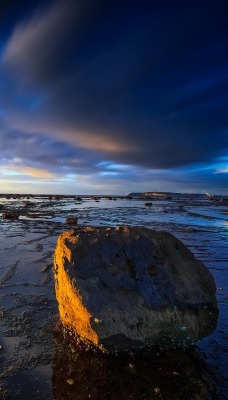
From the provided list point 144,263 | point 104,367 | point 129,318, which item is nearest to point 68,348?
point 104,367

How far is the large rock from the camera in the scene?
4.47 metres

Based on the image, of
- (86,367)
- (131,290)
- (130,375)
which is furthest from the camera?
(131,290)

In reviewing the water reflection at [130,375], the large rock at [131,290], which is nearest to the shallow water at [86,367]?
the water reflection at [130,375]

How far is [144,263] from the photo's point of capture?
5.09 meters

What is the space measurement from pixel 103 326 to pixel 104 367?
1.81 ft

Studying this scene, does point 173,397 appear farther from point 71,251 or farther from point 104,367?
point 71,251

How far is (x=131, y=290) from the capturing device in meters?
4.80

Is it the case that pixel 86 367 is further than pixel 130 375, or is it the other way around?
pixel 86 367

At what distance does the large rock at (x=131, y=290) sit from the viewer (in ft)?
14.7

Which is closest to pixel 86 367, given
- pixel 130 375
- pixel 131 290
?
pixel 130 375

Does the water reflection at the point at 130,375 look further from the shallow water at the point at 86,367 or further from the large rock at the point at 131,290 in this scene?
the large rock at the point at 131,290

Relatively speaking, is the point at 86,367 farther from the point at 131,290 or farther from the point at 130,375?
the point at 131,290

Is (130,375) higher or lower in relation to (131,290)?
lower

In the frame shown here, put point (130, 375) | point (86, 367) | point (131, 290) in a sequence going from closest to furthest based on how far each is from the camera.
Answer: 1. point (130, 375)
2. point (86, 367)
3. point (131, 290)
